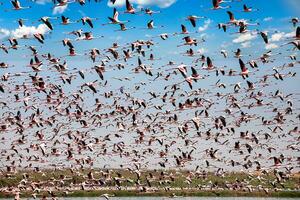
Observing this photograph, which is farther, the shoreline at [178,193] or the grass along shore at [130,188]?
the shoreline at [178,193]

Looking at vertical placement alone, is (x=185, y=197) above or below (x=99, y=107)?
below

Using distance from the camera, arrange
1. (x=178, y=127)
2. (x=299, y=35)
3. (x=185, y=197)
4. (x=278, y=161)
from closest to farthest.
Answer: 1. (x=299, y=35)
2. (x=178, y=127)
3. (x=278, y=161)
4. (x=185, y=197)

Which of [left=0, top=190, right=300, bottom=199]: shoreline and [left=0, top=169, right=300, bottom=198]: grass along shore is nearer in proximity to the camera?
[left=0, top=169, right=300, bottom=198]: grass along shore

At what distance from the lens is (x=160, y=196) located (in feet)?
249

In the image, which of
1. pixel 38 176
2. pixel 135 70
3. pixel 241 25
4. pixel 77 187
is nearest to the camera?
pixel 241 25

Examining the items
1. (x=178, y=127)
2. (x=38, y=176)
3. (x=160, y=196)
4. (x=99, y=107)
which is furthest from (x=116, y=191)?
(x=178, y=127)

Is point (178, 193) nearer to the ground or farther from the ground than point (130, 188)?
nearer to the ground

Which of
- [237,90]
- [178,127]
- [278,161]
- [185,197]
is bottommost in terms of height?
[185,197]

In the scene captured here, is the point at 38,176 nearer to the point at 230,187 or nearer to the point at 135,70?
the point at 230,187

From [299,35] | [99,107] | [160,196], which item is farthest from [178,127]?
[160,196]

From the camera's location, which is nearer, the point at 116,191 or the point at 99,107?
the point at 99,107

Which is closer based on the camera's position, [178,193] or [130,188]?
[178,193]

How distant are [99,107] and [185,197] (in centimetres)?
3284

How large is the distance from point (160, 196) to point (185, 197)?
347cm
